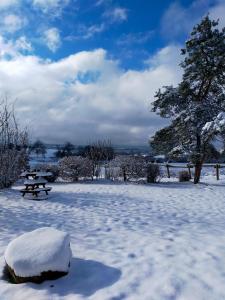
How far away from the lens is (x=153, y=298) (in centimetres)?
350

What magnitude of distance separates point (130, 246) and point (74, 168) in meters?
13.3

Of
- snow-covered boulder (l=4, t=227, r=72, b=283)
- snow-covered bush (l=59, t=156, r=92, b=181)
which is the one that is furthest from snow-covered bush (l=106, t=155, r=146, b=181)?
snow-covered boulder (l=4, t=227, r=72, b=283)

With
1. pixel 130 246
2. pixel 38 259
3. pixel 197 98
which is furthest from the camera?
pixel 197 98

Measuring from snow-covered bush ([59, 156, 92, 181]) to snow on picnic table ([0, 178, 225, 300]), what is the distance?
26.5ft

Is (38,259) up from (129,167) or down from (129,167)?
down

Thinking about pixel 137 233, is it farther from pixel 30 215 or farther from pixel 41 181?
pixel 41 181

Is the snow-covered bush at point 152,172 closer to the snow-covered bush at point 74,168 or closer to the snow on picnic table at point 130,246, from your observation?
the snow-covered bush at point 74,168

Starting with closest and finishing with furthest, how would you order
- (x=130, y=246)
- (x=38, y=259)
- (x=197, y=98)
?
(x=38, y=259) < (x=130, y=246) < (x=197, y=98)

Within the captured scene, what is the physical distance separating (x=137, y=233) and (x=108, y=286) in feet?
8.17

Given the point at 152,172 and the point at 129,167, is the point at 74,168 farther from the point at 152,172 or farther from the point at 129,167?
the point at 152,172

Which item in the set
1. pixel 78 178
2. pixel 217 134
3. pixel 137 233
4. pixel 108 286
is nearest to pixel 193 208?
pixel 137 233

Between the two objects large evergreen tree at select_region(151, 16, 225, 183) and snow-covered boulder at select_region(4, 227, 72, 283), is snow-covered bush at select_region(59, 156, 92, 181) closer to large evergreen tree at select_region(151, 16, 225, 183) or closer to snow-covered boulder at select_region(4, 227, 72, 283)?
large evergreen tree at select_region(151, 16, 225, 183)

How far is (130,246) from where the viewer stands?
5.36 m

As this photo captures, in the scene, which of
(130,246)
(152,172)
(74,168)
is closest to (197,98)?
(152,172)
